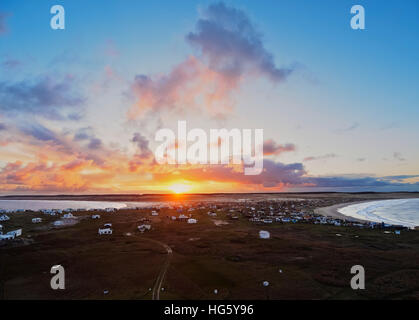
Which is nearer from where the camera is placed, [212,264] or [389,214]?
[212,264]

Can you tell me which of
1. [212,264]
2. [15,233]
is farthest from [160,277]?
[15,233]

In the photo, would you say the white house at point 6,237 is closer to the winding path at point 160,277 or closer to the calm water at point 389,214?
the winding path at point 160,277

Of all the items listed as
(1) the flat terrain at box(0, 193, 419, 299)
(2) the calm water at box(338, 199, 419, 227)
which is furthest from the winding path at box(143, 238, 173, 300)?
(2) the calm water at box(338, 199, 419, 227)

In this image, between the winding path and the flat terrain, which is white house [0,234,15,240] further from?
the winding path

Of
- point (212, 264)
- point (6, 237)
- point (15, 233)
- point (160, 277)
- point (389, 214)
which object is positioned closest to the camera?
point (160, 277)

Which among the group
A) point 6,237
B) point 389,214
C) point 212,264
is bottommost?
Result: point 389,214

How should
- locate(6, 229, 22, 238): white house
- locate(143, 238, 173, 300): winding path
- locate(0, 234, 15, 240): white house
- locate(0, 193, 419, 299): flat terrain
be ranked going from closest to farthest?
locate(143, 238, 173, 300): winding path, locate(0, 193, 419, 299): flat terrain, locate(0, 234, 15, 240): white house, locate(6, 229, 22, 238): white house

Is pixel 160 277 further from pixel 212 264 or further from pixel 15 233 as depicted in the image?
pixel 15 233
